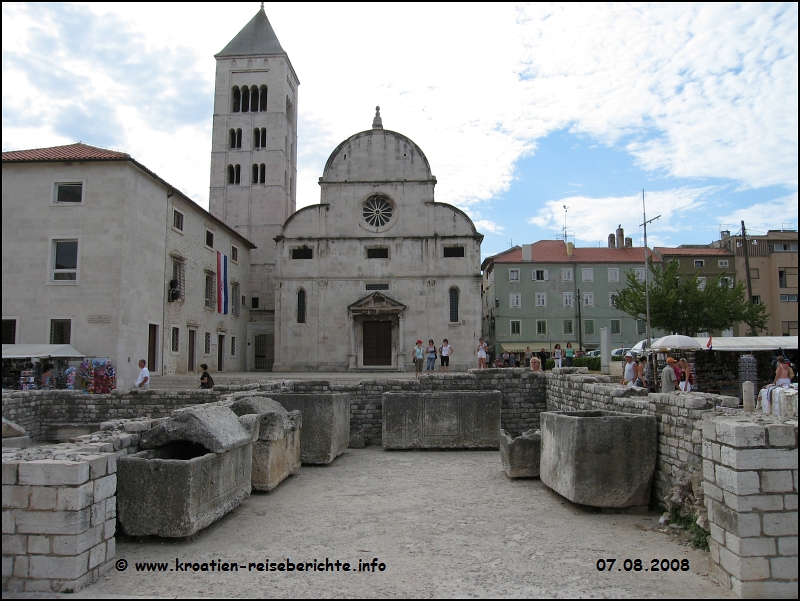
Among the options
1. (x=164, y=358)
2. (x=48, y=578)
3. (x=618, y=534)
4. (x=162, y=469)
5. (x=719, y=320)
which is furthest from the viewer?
(x=719, y=320)

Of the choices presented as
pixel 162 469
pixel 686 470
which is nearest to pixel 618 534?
pixel 686 470

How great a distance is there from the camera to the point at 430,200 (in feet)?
108

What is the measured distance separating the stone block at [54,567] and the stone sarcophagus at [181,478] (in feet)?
4.28

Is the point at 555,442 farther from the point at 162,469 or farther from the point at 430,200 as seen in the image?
→ the point at 430,200

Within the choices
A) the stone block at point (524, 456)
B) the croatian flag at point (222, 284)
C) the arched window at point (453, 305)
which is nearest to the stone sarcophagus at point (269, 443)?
the stone block at point (524, 456)

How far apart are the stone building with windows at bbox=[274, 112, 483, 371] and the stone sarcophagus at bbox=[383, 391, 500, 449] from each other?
57.6ft

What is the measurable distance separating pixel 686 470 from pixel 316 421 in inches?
275

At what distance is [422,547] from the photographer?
6.67 meters

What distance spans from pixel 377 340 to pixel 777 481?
27720mm

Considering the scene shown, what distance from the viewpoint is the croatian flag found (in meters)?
32.0

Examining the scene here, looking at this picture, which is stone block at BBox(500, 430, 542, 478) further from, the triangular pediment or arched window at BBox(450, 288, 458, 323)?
arched window at BBox(450, 288, 458, 323)

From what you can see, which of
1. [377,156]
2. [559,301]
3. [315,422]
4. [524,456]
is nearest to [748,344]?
[524,456]

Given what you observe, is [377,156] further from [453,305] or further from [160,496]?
[160,496]

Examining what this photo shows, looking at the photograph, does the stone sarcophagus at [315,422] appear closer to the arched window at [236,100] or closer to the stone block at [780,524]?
the stone block at [780,524]
